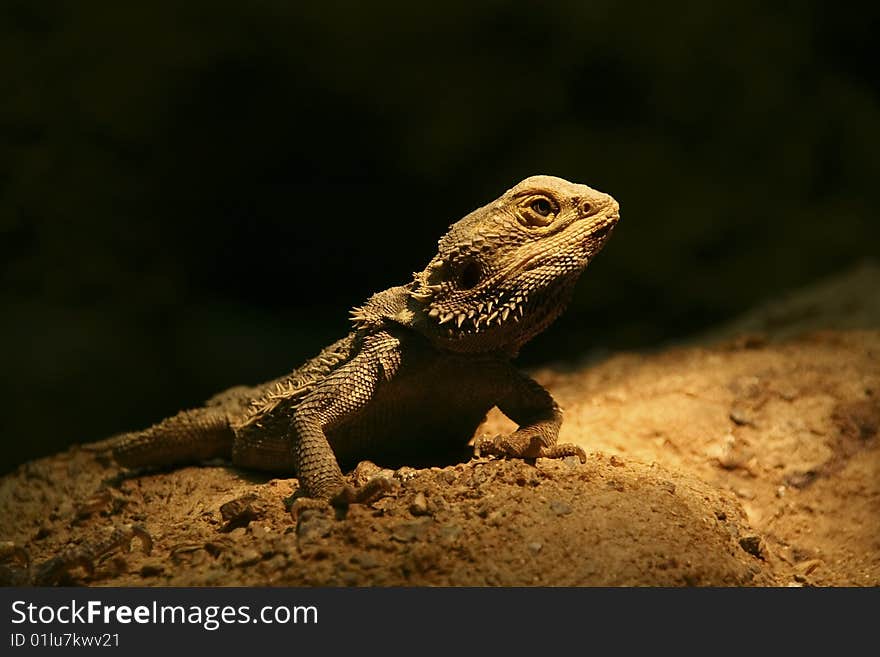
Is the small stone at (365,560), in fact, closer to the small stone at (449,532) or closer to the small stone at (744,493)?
the small stone at (449,532)

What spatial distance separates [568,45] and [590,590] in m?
5.42

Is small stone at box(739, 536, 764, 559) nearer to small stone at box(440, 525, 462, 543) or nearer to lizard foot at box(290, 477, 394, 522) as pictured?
small stone at box(440, 525, 462, 543)

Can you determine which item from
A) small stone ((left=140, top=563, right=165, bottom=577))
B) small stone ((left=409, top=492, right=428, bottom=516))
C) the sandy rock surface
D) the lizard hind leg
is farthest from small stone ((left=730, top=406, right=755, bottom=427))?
small stone ((left=140, top=563, right=165, bottom=577))

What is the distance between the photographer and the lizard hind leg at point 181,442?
4.12 m

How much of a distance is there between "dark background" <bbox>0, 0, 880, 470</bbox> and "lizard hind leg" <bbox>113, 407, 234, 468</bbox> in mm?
1963

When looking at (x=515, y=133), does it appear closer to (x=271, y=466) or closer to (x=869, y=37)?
(x=869, y=37)

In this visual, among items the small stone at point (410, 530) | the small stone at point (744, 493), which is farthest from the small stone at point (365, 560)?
the small stone at point (744, 493)

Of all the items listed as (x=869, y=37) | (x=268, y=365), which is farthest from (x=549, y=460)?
(x=869, y=37)

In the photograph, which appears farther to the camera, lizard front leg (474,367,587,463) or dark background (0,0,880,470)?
dark background (0,0,880,470)

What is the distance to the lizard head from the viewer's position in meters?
3.18

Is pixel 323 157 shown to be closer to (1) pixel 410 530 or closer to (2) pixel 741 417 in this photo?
(2) pixel 741 417

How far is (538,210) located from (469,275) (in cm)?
37

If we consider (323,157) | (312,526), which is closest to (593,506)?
(312,526)

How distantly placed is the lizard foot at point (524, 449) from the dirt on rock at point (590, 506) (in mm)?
51
